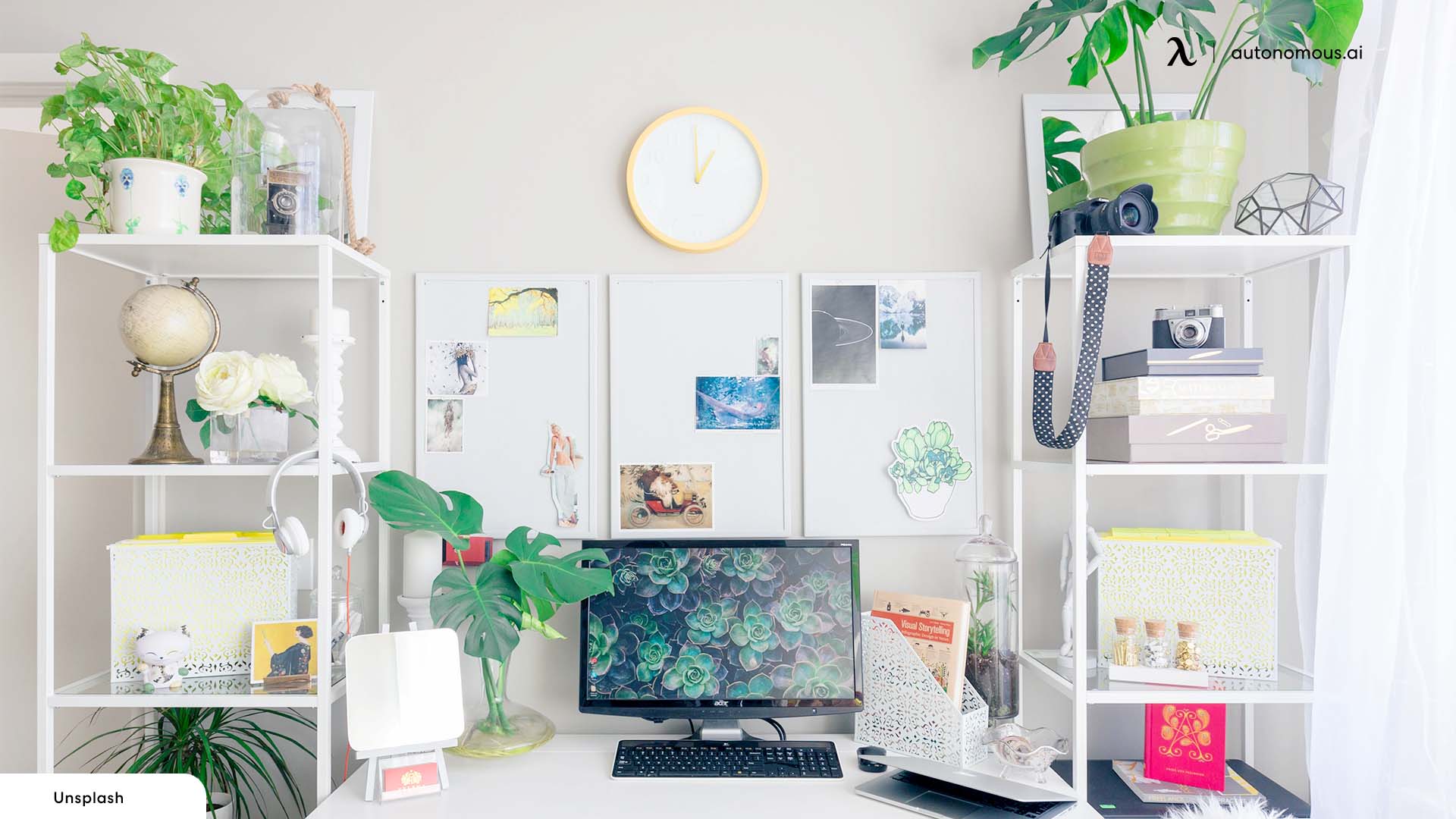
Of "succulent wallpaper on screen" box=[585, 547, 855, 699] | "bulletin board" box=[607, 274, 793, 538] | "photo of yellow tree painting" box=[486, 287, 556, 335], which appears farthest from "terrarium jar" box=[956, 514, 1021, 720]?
"photo of yellow tree painting" box=[486, 287, 556, 335]

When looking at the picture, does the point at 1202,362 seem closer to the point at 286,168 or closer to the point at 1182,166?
the point at 1182,166

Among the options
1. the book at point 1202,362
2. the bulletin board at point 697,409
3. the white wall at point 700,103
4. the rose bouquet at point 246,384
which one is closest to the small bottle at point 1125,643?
the white wall at point 700,103

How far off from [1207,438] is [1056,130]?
76 cm

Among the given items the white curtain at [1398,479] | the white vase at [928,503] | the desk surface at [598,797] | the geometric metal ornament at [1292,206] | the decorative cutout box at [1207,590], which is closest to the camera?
the white curtain at [1398,479]

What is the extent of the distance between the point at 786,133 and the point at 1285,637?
1.56 metres

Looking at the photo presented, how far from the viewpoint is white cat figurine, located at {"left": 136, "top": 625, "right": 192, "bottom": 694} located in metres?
1.54

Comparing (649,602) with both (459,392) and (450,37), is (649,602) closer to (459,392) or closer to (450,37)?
(459,392)

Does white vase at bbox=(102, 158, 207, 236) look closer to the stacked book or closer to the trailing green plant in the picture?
the trailing green plant

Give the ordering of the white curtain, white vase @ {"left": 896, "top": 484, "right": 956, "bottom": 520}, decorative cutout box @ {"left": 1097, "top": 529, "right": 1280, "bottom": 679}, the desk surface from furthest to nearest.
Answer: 1. white vase @ {"left": 896, "top": 484, "right": 956, "bottom": 520}
2. decorative cutout box @ {"left": 1097, "top": 529, "right": 1280, "bottom": 679}
3. the desk surface
4. the white curtain

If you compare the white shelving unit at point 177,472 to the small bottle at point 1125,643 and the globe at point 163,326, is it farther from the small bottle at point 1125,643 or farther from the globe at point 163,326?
the small bottle at point 1125,643

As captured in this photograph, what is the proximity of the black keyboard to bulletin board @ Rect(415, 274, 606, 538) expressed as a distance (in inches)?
18.6

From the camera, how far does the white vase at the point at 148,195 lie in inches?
57.9

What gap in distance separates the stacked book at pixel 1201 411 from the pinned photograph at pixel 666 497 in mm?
849

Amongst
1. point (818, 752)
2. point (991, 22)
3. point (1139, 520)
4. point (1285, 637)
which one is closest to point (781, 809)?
point (818, 752)
